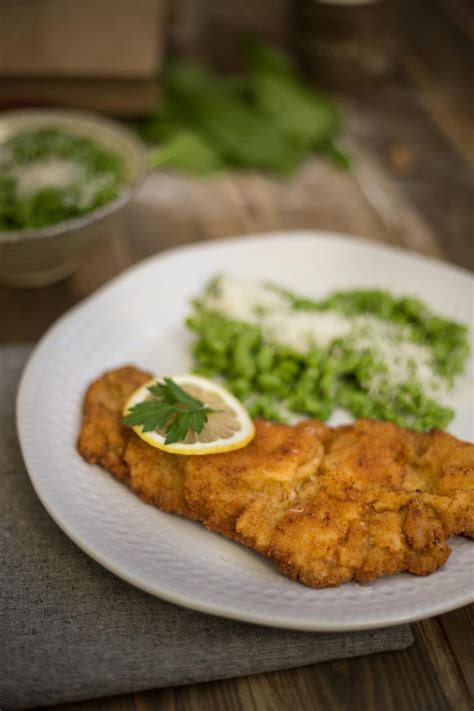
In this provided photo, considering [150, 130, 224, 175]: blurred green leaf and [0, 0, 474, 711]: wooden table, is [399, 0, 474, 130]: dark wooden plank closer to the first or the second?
[0, 0, 474, 711]: wooden table

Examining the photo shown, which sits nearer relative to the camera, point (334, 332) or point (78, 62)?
point (334, 332)

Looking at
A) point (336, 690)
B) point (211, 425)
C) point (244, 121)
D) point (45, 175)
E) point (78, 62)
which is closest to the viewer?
point (336, 690)

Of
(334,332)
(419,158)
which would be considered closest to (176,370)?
(334,332)

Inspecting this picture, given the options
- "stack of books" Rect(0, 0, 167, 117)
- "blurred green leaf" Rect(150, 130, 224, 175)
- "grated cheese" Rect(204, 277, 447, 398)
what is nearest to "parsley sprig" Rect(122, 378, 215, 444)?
"grated cheese" Rect(204, 277, 447, 398)

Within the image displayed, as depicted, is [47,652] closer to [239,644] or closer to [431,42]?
[239,644]

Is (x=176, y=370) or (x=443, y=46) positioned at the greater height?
(x=443, y=46)

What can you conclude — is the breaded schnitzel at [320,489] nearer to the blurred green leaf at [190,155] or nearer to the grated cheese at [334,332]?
the grated cheese at [334,332]

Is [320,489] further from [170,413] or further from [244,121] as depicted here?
[244,121]
